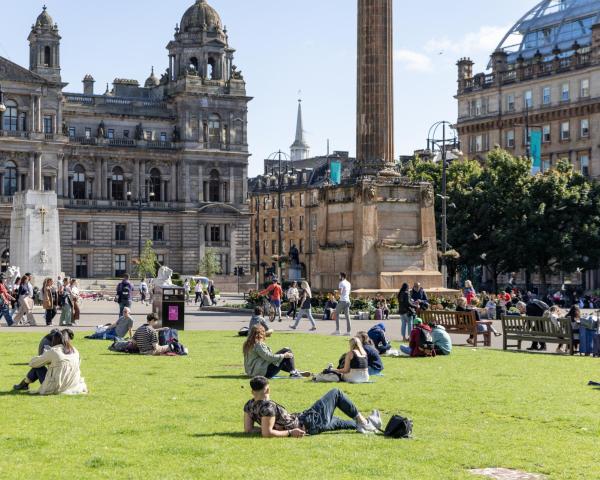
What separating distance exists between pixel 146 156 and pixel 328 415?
111m

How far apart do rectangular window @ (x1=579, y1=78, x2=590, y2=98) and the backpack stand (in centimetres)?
8842

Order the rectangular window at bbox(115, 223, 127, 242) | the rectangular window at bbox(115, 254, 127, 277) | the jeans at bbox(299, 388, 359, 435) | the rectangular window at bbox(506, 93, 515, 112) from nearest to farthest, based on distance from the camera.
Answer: the jeans at bbox(299, 388, 359, 435)
the rectangular window at bbox(506, 93, 515, 112)
the rectangular window at bbox(115, 254, 127, 277)
the rectangular window at bbox(115, 223, 127, 242)

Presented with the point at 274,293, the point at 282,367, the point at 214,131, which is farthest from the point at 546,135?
the point at 282,367

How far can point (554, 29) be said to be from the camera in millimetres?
105312

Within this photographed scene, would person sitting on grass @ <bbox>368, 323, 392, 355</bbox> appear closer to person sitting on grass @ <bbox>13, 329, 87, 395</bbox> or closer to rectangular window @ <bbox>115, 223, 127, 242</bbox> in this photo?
person sitting on grass @ <bbox>13, 329, 87, 395</bbox>

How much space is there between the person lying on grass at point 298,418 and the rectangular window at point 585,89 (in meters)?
88.0

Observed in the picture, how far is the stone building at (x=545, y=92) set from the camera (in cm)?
9994

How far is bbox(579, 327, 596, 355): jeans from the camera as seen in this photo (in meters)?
29.1

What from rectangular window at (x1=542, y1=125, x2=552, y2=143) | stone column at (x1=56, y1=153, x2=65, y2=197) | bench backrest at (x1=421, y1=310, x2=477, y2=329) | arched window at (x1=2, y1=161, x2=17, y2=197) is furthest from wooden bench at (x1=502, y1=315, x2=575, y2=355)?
stone column at (x1=56, y1=153, x2=65, y2=197)

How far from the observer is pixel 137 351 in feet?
92.3

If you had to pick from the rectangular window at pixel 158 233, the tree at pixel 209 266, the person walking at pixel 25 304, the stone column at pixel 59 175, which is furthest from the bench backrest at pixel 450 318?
the rectangular window at pixel 158 233

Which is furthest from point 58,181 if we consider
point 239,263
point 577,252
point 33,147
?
point 577,252

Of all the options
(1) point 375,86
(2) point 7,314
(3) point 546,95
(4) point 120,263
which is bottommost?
(2) point 7,314

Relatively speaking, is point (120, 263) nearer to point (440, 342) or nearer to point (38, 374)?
point (440, 342)
